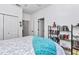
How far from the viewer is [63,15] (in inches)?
45.2

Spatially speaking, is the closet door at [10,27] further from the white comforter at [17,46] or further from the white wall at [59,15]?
the white wall at [59,15]

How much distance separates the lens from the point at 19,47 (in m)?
1.09

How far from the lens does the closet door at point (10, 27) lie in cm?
112

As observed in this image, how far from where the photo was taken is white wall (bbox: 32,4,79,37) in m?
1.07

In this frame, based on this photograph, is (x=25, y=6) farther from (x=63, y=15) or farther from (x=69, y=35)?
(x=69, y=35)

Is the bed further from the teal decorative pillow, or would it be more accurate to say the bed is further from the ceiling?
the ceiling

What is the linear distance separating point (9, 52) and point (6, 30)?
30cm

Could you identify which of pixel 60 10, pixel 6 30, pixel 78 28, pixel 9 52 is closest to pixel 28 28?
pixel 6 30

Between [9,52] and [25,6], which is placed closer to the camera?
[9,52]

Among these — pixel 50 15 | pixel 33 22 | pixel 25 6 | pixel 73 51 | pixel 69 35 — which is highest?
pixel 25 6

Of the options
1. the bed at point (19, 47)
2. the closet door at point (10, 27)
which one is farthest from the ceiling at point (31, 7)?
the bed at point (19, 47)

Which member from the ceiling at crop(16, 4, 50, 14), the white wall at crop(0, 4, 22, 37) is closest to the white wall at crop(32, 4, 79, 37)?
the ceiling at crop(16, 4, 50, 14)

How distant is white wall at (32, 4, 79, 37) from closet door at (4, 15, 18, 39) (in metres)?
0.28

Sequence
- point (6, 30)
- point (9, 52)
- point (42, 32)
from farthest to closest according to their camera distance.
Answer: point (42, 32), point (6, 30), point (9, 52)
